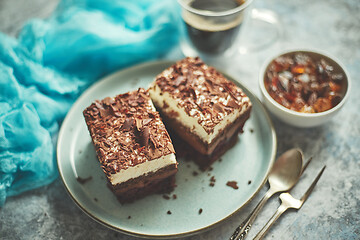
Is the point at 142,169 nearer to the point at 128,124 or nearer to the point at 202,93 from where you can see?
the point at 128,124

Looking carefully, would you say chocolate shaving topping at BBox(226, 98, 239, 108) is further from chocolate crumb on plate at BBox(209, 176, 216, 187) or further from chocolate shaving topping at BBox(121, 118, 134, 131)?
chocolate shaving topping at BBox(121, 118, 134, 131)

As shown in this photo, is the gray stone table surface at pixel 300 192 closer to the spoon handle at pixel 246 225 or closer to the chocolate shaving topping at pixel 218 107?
the spoon handle at pixel 246 225

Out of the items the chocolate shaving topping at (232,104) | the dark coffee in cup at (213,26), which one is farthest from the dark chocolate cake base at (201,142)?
the dark coffee in cup at (213,26)

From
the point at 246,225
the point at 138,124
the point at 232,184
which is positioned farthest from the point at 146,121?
the point at 246,225

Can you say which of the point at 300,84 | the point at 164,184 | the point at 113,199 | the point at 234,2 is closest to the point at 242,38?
the point at 234,2

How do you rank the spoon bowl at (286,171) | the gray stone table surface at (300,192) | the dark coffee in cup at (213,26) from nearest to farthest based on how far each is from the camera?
the gray stone table surface at (300,192), the spoon bowl at (286,171), the dark coffee in cup at (213,26)

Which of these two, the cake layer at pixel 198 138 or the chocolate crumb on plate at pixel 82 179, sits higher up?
the cake layer at pixel 198 138

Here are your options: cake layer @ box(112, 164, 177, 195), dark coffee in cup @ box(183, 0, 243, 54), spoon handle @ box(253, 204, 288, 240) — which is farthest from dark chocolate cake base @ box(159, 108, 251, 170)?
dark coffee in cup @ box(183, 0, 243, 54)
